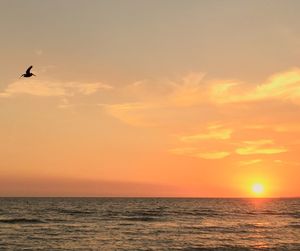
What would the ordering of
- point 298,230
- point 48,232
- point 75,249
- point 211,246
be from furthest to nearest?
point 298,230, point 48,232, point 211,246, point 75,249

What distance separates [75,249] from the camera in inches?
1246

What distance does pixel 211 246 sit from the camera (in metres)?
34.0

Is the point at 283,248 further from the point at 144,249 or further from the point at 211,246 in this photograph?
the point at 144,249

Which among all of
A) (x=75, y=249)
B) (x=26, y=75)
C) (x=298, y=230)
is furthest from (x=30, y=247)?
(x=298, y=230)

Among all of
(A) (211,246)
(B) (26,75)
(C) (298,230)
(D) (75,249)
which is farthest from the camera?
(C) (298,230)

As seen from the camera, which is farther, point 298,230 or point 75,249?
point 298,230

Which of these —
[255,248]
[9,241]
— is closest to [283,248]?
[255,248]

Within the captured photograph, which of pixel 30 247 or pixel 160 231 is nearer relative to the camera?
pixel 30 247

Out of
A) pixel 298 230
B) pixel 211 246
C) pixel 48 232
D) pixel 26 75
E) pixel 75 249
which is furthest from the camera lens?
pixel 298 230

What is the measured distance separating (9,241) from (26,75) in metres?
17.2

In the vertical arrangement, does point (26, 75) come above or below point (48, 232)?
above

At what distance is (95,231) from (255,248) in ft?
52.7

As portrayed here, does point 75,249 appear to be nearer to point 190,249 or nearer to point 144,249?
point 144,249

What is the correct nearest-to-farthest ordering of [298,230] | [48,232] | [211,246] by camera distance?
[211,246] → [48,232] → [298,230]
